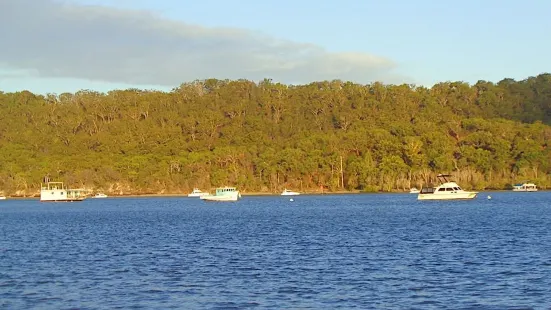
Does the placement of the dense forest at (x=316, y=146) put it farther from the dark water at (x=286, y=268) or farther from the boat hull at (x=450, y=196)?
the dark water at (x=286, y=268)

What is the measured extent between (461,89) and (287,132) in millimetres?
44637

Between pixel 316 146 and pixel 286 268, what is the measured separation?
13274 cm

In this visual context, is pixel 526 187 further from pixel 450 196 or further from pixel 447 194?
pixel 447 194

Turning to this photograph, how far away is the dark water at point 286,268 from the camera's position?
2711 centimetres

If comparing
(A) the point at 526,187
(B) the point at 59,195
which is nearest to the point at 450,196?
(A) the point at 526,187

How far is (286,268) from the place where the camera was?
115 ft

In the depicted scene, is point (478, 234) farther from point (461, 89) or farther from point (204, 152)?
point (461, 89)

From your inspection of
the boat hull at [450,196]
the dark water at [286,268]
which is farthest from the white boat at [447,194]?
the dark water at [286,268]

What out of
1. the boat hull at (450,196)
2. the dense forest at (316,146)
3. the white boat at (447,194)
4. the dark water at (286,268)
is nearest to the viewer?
the dark water at (286,268)

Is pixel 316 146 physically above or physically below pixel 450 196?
above

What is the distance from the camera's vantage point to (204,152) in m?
178

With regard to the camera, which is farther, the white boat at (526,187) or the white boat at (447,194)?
the white boat at (526,187)

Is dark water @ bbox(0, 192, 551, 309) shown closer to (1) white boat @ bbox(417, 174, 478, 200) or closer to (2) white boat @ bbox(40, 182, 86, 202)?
(1) white boat @ bbox(417, 174, 478, 200)

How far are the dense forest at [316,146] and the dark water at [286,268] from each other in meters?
96.4
